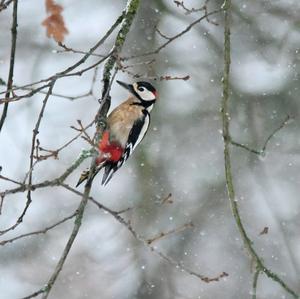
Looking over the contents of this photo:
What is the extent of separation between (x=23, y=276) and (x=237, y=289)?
2.33m

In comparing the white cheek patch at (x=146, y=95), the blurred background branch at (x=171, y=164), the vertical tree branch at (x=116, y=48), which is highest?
the blurred background branch at (x=171, y=164)

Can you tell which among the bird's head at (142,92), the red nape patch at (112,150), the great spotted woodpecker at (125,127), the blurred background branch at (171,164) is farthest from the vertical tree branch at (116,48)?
the blurred background branch at (171,164)

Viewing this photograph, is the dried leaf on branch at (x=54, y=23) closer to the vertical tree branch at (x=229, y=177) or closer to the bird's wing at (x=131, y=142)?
the vertical tree branch at (x=229, y=177)

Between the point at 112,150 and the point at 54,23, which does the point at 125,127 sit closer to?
the point at 112,150

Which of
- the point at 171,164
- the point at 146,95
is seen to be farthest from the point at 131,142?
the point at 171,164

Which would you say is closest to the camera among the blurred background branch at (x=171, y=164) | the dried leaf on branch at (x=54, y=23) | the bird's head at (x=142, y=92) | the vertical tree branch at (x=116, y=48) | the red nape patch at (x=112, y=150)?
the dried leaf on branch at (x=54, y=23)

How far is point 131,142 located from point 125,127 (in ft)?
0.29

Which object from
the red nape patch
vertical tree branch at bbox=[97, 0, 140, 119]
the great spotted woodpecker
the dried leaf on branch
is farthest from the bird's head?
the dried leaf on branch

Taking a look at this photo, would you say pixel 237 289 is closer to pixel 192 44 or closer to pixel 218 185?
pixel 218 185

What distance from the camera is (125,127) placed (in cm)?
439

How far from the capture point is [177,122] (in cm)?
1014

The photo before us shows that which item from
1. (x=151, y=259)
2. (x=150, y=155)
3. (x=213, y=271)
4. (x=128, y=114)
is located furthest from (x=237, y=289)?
(x=128, y=114)

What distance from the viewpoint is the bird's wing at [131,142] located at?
429cm

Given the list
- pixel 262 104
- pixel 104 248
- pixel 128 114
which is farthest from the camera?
pixel 104 248
